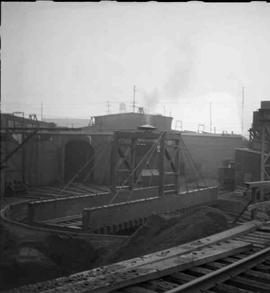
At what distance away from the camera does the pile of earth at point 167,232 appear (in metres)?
8.30

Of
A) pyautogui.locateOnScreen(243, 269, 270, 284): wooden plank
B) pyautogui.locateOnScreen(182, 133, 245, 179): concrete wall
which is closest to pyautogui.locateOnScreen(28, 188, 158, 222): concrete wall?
pyautogui.locateOnScreen(243, 269, 270, 284): wooden plank

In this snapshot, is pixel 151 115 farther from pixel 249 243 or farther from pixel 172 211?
pixel 249 243

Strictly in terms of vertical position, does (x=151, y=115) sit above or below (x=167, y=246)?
above

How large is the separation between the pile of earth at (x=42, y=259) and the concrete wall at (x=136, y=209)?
4.25ft

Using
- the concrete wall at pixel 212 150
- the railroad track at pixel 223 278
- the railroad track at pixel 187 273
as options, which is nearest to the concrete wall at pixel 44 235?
the railroad track at pixel 187 273

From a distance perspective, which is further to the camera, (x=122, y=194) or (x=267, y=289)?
(x=122, y=194)

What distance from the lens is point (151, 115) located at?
37.9 meters

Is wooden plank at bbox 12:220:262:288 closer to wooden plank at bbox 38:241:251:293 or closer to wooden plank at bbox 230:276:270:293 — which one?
wooden plank at bbox 38:241:251:293

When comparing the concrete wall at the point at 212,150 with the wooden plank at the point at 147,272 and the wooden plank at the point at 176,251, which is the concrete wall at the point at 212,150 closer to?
the wooden plank at the point at 176,251

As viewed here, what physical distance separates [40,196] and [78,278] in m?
14.0

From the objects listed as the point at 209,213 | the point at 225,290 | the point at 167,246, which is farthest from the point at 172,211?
the point at 225,290

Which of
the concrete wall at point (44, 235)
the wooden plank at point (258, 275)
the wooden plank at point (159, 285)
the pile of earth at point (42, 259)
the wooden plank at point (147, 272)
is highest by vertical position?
the wooden plank at point (147, 272)

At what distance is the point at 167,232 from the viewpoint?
895 centimetres

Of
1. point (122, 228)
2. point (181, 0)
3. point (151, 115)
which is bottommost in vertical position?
point (122, 228)
